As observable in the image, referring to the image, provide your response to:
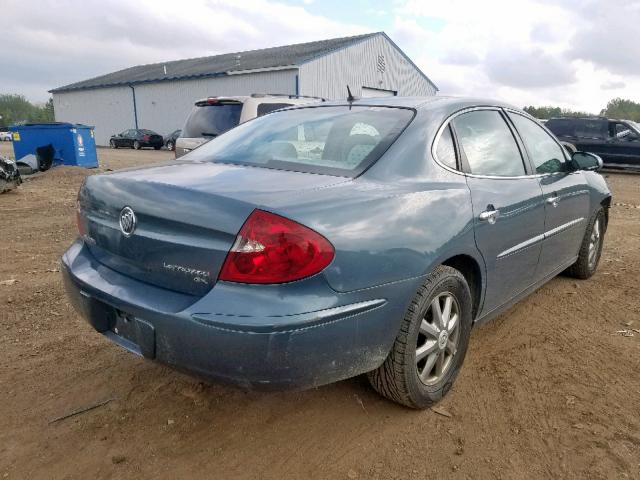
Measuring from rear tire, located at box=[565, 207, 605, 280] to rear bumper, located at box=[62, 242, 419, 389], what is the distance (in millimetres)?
2839

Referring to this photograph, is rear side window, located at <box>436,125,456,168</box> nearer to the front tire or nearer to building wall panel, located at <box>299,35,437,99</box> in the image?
the front tire

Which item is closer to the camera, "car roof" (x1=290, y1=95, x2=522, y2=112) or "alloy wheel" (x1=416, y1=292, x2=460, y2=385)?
"alloy wheel" (x1=416, y1=292, x2=460, y2=385)

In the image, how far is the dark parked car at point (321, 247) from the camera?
1.91 m

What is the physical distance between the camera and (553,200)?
3.47 metres

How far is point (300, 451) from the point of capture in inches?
90.4

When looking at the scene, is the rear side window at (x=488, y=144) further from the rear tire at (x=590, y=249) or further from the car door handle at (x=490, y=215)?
the rear tire at (x=590, y=249)

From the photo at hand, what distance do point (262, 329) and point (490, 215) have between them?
4.94ft

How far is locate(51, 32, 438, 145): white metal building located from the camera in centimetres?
2774

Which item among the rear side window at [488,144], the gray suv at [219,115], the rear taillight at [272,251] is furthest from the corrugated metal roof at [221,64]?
the rear taillight at [272,251]

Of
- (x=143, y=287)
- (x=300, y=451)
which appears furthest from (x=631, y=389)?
(x=143, y=287)

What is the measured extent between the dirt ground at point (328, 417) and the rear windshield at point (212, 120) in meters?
4.23

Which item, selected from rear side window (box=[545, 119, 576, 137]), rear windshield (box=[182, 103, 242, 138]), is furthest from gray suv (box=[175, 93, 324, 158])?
rear side window (box=[545, 119, 576, 137])

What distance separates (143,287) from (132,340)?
9.3 inches

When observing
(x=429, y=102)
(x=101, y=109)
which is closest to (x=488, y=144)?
(x=429, y=102)
